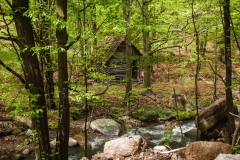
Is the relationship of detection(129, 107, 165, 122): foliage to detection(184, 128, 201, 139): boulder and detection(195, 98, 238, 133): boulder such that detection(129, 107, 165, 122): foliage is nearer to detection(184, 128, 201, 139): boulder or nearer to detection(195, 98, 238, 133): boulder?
detection(184, 128, 201, 139): boulder

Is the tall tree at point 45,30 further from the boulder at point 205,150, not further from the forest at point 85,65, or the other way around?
the boulder at point 205,150

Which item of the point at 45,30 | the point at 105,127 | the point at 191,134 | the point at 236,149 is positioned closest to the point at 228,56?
the point at 236,149

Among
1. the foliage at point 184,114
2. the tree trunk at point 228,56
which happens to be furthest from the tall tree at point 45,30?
the foliage at point 184,114

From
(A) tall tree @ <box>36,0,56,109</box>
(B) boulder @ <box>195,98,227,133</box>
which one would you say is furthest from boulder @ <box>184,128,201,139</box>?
(A) tall tree @ <box>36,0,56,109</box>

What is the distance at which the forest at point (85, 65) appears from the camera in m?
5.57

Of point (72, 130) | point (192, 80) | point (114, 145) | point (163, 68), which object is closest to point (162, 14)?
point (72, 130)

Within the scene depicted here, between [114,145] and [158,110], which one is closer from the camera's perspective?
[114,145]

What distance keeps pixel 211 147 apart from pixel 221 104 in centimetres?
656

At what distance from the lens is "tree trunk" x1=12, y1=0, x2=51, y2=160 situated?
17.4ft

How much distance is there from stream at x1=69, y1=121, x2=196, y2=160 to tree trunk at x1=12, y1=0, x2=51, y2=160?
3738 millimetres

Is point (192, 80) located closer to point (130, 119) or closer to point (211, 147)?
point (130, 119)

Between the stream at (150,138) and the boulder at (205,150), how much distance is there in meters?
4.32

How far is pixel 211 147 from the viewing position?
212 inches

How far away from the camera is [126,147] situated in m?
6.22
